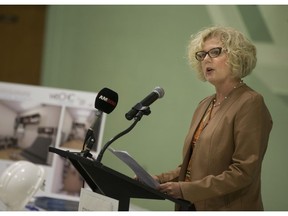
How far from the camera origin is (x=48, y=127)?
3613mm

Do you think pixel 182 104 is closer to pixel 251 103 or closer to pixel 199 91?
pixel 199 91

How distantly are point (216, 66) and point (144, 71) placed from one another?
1684mm

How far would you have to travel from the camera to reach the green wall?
337 centimetres

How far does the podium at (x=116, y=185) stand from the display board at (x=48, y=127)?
1631 mm

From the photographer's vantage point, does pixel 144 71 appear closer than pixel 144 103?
No

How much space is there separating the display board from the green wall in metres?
0.39

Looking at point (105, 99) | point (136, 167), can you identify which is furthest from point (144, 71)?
point (136, 167)

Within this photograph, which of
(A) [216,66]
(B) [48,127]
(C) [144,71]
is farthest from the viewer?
(C) [144,71]

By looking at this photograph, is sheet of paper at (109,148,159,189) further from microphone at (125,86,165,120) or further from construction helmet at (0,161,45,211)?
construction helmet at (0,161,45,211)

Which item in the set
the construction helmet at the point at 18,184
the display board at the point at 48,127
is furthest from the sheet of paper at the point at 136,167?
the display board at the point at 48,127

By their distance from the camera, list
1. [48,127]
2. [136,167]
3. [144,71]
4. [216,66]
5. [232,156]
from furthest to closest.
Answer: [144,71], [48,127], [216,66], [232,156], [136,167]

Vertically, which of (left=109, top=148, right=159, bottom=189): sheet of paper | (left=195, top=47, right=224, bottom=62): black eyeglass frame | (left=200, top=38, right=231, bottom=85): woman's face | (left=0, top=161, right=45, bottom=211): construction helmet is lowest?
(left=0, top=161, right=45, bottom=211): construction helmet

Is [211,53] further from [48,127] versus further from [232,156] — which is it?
[48,127]

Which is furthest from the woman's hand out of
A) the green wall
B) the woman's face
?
the green wall
